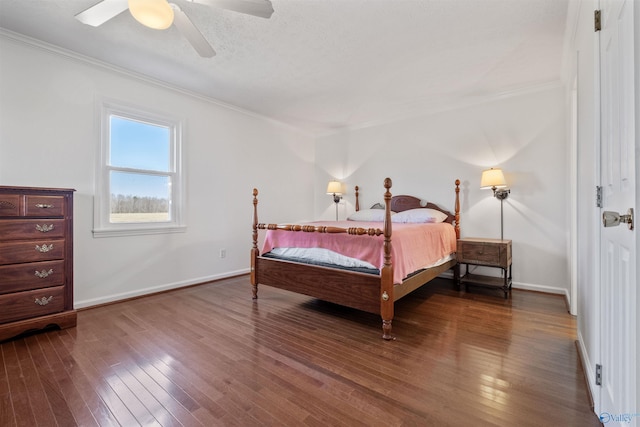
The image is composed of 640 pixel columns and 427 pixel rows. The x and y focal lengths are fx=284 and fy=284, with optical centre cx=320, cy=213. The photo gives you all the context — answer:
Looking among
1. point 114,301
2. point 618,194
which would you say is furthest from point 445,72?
point 114,301

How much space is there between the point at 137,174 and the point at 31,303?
154 centimetres

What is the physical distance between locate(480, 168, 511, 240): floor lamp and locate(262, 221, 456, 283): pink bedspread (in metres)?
0.76

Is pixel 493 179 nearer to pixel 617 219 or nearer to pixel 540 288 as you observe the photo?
pixel 540 288

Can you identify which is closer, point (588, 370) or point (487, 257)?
point (588, 370)

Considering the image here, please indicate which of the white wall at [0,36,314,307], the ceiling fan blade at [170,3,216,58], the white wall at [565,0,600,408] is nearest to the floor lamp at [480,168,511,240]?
the white wall at [565,0,600,408]

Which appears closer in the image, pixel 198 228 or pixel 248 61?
pixel 248 61

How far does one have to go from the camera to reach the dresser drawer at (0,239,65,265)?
83.6 inches

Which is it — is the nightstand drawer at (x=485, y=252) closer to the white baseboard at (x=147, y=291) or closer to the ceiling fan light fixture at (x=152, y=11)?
the white baseboard at (x=147, y=291)

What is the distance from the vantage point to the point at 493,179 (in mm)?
3309

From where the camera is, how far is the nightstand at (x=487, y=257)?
3.11m

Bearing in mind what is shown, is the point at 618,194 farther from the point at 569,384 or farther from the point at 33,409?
the point at 33,409

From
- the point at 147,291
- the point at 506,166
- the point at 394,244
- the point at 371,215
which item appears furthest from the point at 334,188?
the point at 147,291

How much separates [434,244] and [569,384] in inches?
61.2

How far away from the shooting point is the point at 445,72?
3.06 metres
